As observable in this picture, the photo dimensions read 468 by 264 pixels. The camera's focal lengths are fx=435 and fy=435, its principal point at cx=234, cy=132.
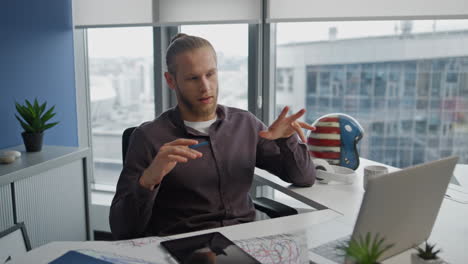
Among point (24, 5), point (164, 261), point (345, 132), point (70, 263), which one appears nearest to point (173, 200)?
point (164, 261)

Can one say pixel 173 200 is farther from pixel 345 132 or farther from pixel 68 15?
pixel 68 15

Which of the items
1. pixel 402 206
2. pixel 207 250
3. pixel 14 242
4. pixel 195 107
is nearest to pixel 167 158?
pixel 207 250

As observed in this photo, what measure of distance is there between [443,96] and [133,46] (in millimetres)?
2103

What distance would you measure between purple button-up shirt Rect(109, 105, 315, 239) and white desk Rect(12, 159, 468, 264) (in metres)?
0.12

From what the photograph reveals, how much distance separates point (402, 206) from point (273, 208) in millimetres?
798

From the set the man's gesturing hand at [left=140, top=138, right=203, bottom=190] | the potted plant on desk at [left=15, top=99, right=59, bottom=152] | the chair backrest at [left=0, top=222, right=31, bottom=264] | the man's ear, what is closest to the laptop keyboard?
the man's gesturing hand at [left=140, top=138, right=203, bottom=190]

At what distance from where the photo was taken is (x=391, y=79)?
8.87ft

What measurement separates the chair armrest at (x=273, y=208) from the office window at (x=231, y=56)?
1.21 meters

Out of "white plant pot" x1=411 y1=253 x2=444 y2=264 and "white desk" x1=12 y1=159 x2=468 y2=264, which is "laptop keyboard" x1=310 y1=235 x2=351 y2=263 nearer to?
"white desk" x1=12 y1=159 x2=468 y2=264

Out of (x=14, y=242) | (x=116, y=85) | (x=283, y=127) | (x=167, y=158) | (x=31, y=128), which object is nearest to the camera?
(x=167, y=158)

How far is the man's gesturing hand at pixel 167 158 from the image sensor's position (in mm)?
1233

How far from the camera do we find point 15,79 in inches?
98.7

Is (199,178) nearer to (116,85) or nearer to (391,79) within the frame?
(391,79)

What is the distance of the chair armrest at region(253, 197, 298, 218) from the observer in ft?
5.59
